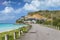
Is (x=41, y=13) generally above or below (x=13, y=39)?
above

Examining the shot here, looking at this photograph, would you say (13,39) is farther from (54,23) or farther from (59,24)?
(54,23)

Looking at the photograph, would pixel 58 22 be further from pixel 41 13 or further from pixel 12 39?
pixel 12 39

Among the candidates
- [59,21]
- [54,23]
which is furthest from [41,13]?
[54,23]

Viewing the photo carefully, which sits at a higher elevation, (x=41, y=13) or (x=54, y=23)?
(x=41, y=13)

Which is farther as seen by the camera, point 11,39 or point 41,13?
point 41,13

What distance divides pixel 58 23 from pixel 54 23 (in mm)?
Result: 3135

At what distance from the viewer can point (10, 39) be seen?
11.7 m

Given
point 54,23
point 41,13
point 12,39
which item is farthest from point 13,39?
point 54,23

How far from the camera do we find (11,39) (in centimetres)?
1169

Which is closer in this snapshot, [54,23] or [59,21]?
[59,21]

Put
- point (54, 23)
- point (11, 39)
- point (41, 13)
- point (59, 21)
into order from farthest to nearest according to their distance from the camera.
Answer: point (54, 23)
point (59, 21)
point (41, 13)
point (11, 39)

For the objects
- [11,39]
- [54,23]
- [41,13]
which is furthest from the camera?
[54,23]

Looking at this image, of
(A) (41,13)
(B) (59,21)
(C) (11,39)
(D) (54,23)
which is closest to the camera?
(C) (11,39)

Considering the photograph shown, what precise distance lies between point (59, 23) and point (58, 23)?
462 millimetres
